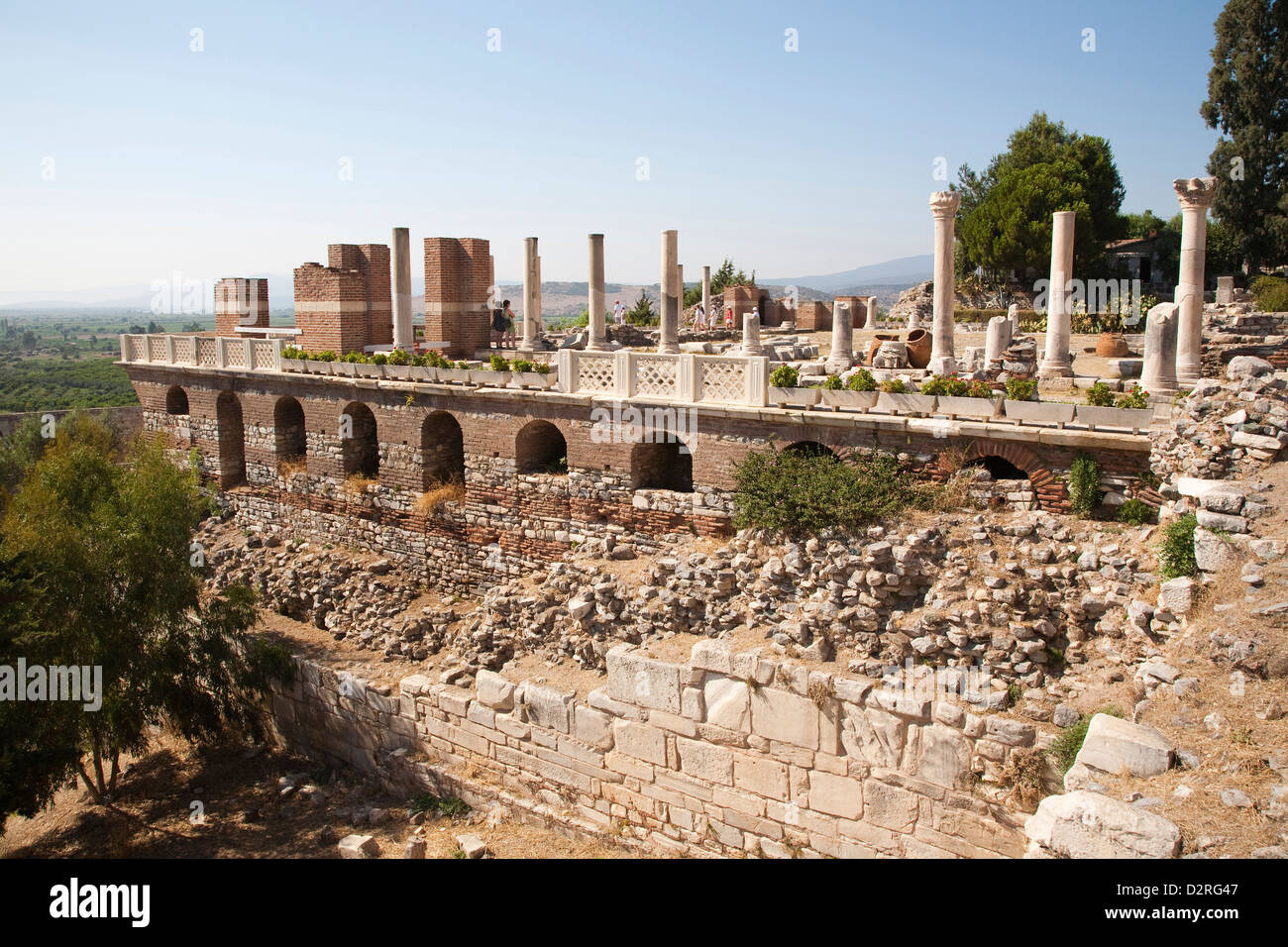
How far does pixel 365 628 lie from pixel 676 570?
611 centimetres

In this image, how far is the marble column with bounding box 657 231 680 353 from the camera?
16.4 meters

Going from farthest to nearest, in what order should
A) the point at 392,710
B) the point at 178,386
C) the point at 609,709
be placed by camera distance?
the point at 178,386, the point at 392,710, the point at 609,709

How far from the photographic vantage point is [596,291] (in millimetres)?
17078

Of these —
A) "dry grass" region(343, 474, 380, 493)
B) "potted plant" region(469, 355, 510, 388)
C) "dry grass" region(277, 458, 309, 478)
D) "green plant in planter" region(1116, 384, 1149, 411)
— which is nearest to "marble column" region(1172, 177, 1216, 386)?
"green plant in planter" region(1116, 384, 1149, 411)

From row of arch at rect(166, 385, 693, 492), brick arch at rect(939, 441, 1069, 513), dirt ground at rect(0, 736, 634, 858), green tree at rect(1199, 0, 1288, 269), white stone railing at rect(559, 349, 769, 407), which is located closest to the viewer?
brick arch at rect(939, 441, 1069, 513)

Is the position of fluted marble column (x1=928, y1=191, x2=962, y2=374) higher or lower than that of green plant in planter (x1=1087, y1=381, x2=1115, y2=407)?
higher

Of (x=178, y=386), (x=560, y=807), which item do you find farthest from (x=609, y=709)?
(x=178, y=386)

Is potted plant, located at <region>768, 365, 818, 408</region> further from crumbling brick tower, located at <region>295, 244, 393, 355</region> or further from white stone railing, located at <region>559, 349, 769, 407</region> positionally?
crumbling brick tower, located at <region>295, 244, 393, 355</region>

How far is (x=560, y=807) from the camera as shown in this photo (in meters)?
10.9

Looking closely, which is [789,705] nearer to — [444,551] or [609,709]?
[609,709]

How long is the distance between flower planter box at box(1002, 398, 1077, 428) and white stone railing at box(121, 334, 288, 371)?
1461cm

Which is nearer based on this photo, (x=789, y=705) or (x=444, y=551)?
(x=789, y=705)

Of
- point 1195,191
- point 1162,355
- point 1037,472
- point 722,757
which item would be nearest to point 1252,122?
point 1195,191

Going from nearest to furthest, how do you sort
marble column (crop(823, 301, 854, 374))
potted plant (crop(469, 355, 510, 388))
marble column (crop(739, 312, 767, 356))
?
potted plant (crop(469, 355, 510, 388)), marble column (crop(823, 301, 854, 374)), marble column (crop(739, 312, 767, 356))
